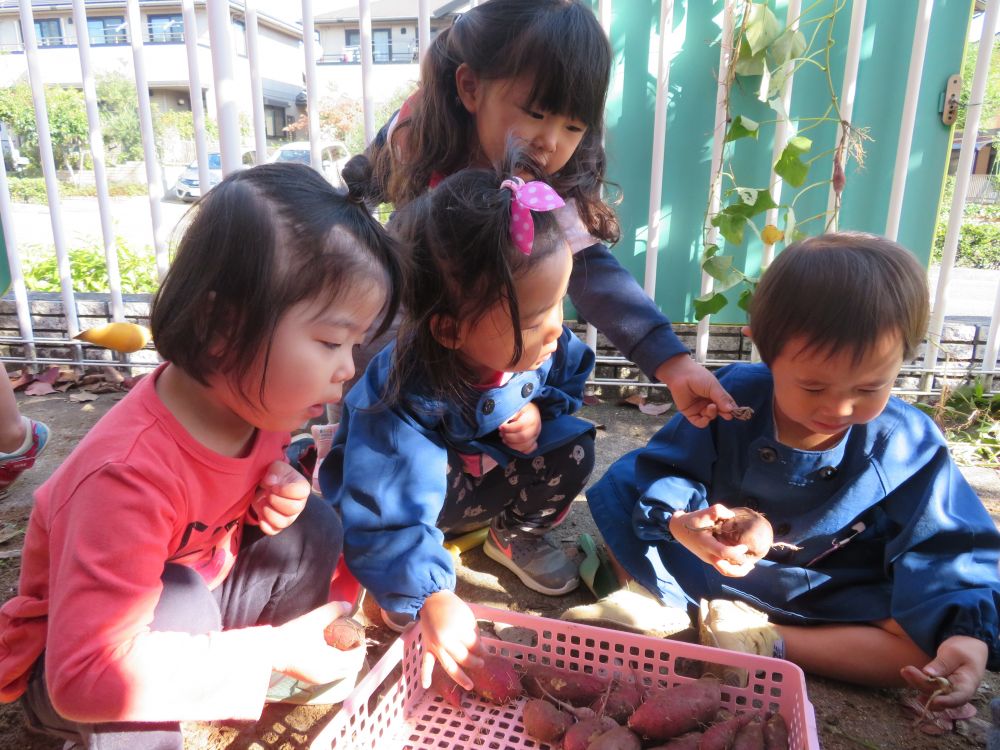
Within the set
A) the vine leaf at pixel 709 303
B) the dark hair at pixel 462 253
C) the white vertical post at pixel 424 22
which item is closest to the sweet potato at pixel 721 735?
the dark hair at pixel 462 253

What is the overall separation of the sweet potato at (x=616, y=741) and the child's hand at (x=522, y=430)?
1.98 feet

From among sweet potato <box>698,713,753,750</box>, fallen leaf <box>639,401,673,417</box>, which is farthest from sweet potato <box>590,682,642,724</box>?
fallen leaf <box>639,401,673,417</box>

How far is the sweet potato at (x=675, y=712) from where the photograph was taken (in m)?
1.13

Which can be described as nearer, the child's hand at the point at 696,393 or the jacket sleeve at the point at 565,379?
the child's hand at the point at 696,393

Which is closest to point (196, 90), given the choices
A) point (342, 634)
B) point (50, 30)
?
point (342, 634)

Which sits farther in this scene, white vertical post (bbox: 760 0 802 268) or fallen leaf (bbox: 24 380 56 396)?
fallen leaf (bbox: 24 380 56 396)

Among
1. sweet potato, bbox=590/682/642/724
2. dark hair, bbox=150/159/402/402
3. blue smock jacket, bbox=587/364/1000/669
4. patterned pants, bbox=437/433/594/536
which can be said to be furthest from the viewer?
patterned pants, bbox=437/433/594/536

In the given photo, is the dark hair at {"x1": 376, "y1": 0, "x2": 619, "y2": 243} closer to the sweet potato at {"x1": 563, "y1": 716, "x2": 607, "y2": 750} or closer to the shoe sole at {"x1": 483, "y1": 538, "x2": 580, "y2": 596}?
the shoe sole at {"x1": 483, "y1": 538, "x2": 580, "y2": 596}

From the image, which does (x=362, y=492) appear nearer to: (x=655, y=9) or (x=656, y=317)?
(x=656, y=317)

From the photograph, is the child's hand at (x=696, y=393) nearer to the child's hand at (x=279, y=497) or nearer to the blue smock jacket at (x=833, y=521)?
the blue smock jacket at (x=833, y=521)

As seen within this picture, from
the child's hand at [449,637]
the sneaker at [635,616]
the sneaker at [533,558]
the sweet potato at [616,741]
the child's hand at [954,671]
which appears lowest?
the sneaker at [533,558]

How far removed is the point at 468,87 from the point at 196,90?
163 cm

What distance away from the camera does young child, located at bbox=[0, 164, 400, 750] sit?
871 millimetres

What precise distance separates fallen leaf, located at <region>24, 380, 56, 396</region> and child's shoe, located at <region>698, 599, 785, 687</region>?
2635 mm
